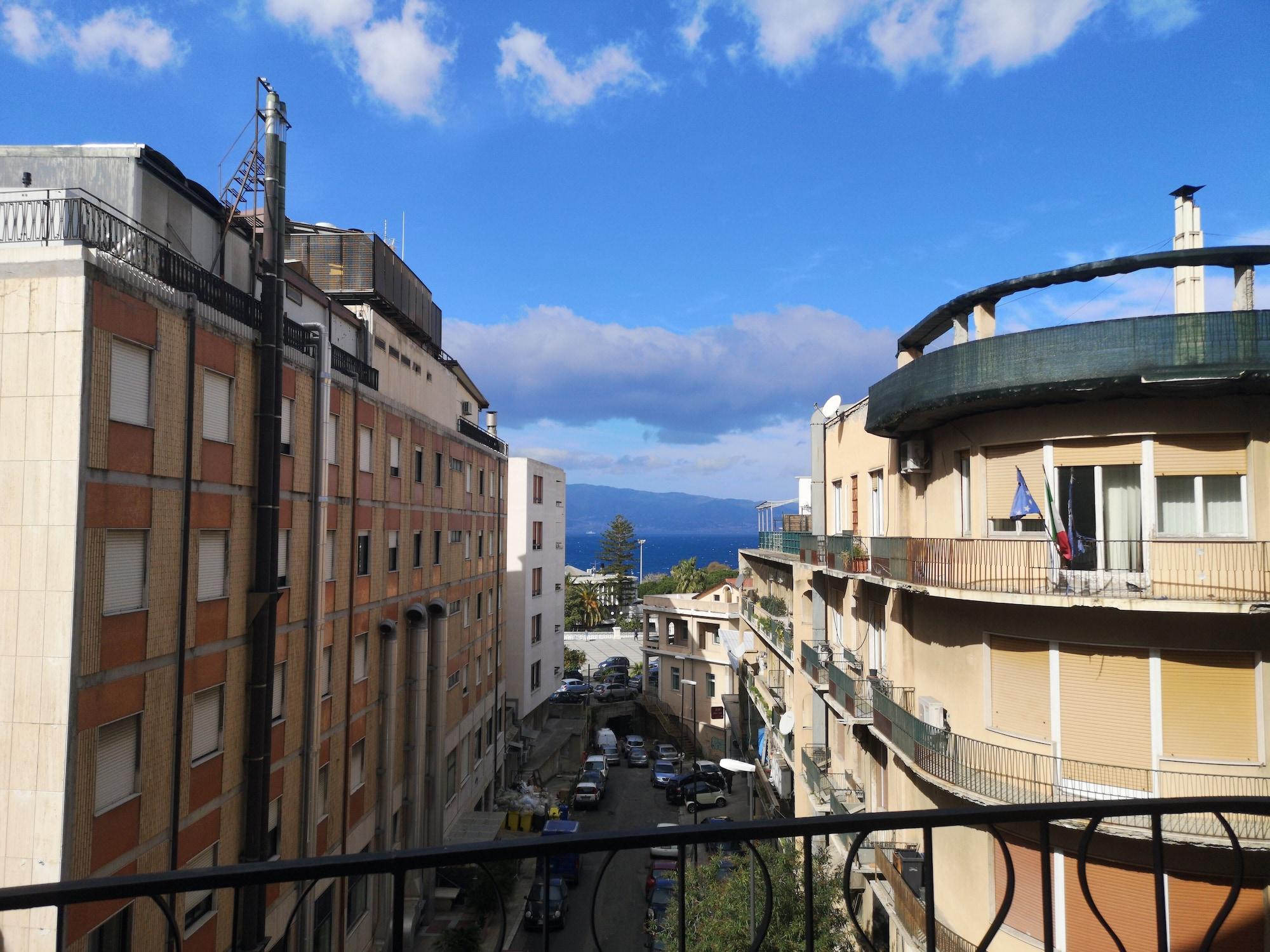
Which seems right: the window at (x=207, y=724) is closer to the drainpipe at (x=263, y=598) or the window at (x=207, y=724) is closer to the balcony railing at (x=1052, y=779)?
the drainpipe at (x=263, y=598)

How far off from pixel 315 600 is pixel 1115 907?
15.6 m

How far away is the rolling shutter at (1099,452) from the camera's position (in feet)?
40.2

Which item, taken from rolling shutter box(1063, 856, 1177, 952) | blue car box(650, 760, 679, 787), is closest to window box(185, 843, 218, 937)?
rolling shutter box(1063, 856, 1177, 952)

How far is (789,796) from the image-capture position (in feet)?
97.1

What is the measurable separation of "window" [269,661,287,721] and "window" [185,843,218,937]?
111 inches

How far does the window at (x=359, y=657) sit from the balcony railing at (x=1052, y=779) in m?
13.3

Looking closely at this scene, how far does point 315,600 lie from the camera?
58.4 feet

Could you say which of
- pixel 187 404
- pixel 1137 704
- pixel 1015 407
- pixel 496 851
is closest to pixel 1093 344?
pixel 1015 407

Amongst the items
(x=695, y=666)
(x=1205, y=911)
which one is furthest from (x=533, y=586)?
(x=1205, y=911)

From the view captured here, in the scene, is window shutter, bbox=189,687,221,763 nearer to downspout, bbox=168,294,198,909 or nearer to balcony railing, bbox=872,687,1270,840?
downspout, bbox=168,294,198,909

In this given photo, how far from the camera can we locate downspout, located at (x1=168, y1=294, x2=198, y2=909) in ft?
41.1

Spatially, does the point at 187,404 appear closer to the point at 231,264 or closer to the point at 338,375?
the point at 231,264

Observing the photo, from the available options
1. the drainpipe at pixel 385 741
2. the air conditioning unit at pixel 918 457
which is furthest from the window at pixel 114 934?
the air conditioning unit at pixel 918 457

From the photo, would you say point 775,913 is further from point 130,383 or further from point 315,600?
point 130,383
